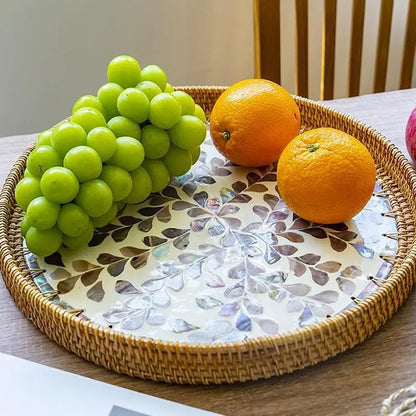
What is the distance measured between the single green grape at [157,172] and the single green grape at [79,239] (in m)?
0.11

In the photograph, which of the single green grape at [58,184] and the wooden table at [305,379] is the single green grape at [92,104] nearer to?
the single green grape at [58,184]

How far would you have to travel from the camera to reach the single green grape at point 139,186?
29.5 inches

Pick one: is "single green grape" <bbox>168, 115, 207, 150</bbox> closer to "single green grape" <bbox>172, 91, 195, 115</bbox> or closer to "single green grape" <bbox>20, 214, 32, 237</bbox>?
"single green grape" <bbox>172, 91, 195, 115</bbox>

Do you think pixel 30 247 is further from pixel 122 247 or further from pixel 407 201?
Result: pixel 407 201

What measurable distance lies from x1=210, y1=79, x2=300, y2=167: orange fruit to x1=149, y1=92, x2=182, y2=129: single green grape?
0.09 meters

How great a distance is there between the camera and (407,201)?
0.78 meters

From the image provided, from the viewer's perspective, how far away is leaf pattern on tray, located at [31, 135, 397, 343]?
625mm

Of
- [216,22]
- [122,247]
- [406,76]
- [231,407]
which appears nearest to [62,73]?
[216,22]

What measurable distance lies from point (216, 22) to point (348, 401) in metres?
1.30

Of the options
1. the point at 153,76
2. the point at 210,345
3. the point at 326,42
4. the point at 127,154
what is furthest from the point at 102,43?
the point at 210,345

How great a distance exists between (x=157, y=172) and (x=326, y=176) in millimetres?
219

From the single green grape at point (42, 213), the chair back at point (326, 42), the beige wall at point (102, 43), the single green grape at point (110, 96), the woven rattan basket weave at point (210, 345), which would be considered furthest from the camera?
the beige wall at point (102, 43)

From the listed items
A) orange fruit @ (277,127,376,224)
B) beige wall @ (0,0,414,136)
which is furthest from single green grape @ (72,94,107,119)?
beige wall @ (0,0,414,136)

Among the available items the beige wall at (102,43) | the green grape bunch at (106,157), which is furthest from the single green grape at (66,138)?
the beige wall at (102,43)
